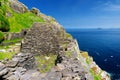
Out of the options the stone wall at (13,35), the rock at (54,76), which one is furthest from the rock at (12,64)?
the stone wall at (13,35)

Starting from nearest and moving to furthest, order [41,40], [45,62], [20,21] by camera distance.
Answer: [45,62]
[41,40]
[20,21]

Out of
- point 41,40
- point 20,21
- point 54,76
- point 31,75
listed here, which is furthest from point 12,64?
point 20,21

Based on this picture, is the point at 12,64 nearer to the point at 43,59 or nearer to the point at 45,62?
the point at 45,62

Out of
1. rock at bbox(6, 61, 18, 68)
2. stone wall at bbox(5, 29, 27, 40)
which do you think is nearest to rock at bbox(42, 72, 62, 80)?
rock at bbox(6, 61, 18, 68)

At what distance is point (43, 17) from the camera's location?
57.7m

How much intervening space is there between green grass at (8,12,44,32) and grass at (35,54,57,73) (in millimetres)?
15344

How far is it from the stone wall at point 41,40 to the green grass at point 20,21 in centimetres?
1408

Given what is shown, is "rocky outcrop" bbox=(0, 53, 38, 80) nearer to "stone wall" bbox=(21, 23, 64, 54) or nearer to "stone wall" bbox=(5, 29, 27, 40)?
"stone wall" bbox=(21, 23, 64, 54)

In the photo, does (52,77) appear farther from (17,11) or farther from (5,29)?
(17,11)

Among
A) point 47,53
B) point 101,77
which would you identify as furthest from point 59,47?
point 101,77

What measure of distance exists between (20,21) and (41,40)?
2002cm

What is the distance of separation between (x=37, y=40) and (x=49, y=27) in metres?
2.83

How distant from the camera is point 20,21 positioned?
47.9 meters

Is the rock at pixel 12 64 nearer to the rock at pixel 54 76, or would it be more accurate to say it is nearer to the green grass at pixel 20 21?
the rock at pixel 54 76
